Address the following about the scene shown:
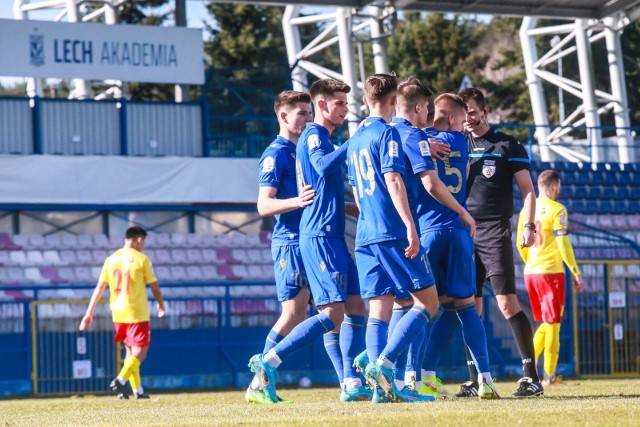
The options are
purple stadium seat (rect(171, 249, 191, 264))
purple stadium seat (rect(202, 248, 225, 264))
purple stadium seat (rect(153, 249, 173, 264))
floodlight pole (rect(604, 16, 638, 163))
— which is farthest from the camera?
floodlight pole (rect(604, 16, 638, 163))

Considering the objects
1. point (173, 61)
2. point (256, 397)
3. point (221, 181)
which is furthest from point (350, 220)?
point (256, 397)

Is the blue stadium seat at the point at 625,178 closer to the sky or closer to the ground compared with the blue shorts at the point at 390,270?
closer to the sky

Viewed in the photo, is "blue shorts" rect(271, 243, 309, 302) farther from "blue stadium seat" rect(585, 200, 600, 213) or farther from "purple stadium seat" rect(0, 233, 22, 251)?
"blue stadium seat" rect(585, 200, 600, 213)

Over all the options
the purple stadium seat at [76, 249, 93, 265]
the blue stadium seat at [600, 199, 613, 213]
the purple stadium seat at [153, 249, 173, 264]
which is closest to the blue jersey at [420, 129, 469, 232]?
the purple stadium seat at [76, 249, 93, 265]

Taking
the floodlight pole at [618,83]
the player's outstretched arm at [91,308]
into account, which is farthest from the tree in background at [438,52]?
the player's outstretched arm at [91,308]

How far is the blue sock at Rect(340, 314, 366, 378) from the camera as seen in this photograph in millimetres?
8867

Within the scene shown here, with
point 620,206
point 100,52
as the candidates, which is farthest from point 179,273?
point 620,206

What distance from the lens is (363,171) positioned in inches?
330

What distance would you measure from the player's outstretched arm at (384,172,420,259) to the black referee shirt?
71.2 inches

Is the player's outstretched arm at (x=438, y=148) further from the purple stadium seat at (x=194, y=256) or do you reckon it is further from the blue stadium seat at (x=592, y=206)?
the blue stadium seat at (x=592, y=206)

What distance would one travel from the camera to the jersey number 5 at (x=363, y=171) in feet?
27.4

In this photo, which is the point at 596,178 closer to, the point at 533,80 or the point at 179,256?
the point at 533,80

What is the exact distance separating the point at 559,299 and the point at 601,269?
4390mm

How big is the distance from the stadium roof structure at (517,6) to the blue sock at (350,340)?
1608 centimetres
